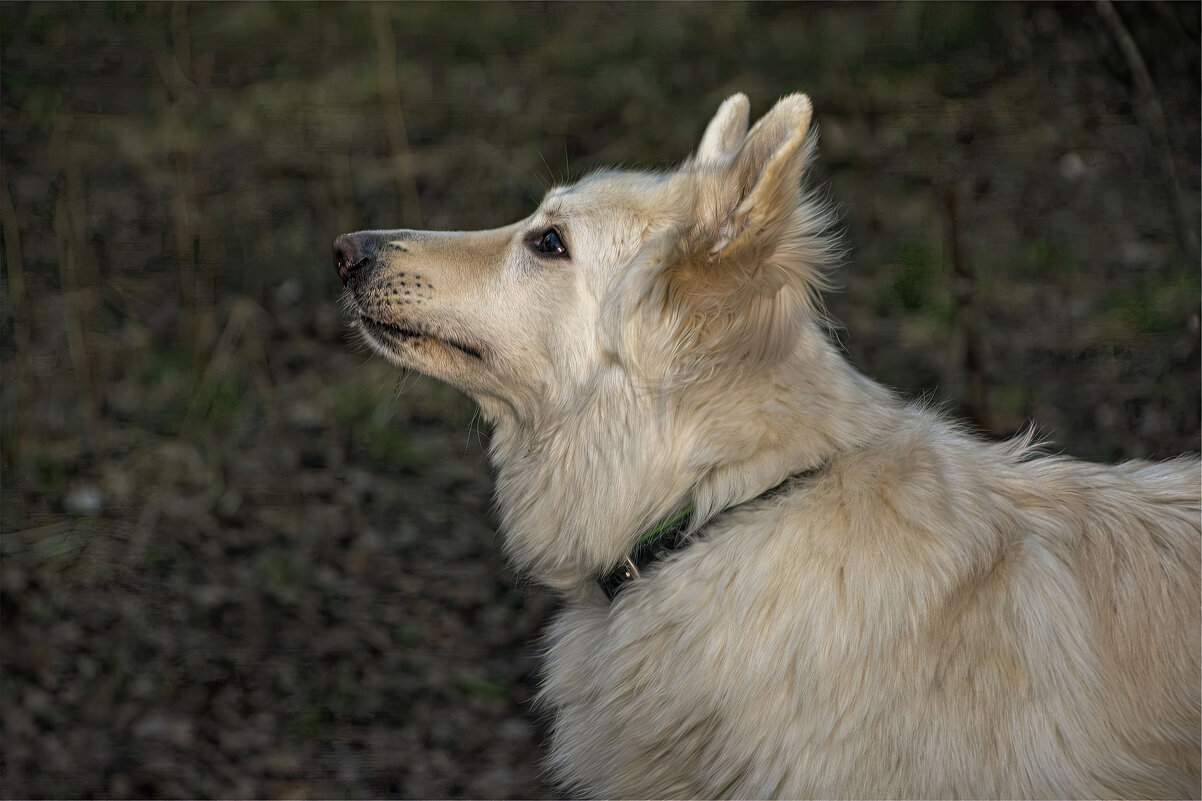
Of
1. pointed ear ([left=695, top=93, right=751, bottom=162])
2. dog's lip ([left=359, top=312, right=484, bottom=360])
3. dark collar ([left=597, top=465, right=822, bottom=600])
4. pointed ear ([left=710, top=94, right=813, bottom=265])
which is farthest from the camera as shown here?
pointed ear ([left=695, top=93, right=751, bottom=162])

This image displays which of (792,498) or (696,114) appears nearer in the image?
(792,498)

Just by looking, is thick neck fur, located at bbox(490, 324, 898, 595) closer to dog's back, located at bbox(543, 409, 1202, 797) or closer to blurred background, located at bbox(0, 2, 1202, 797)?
dog's back, located at bbox(543, 409, 1202, 797)

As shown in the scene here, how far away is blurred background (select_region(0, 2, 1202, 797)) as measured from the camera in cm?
411

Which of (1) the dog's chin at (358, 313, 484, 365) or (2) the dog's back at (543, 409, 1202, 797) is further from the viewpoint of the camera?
(1) the dog's chin at (358, 313, 484, 365)

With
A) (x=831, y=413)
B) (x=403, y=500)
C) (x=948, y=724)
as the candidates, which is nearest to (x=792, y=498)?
(x=831, y=413)

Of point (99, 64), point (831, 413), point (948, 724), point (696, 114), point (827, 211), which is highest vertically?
point (99, 64)

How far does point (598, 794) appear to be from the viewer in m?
2.57

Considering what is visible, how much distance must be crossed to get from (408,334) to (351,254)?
31cm

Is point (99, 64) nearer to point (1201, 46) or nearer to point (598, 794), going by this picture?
point (598, 794)

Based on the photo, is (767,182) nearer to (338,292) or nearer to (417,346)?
(417,346)

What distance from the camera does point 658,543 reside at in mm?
2568

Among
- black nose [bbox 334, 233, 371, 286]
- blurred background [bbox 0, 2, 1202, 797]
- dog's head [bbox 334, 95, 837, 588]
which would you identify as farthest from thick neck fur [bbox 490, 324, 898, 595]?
blurred background [bbox 0, 2, 1202, 797]

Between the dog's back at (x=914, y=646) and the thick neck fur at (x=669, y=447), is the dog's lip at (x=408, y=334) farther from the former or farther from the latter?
the dog's back at (x=914, y=646)

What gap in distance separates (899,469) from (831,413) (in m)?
0.22
